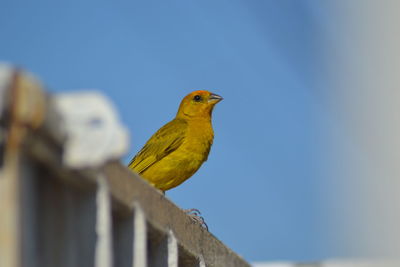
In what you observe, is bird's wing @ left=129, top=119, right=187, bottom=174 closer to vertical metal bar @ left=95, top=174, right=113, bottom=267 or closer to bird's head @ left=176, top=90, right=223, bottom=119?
bird's head @ left=176, top=90, right=223, bottom=119

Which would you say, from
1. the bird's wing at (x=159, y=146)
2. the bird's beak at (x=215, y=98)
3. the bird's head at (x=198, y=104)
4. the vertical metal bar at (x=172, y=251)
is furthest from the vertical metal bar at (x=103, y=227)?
the bird's beak at (x=215, y=98)

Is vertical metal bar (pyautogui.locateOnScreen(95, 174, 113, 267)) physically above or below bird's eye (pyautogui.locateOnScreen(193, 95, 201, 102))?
below

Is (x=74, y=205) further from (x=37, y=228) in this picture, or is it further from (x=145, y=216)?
(x=145, y=216)

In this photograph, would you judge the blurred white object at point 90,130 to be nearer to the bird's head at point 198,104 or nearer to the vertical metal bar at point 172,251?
the vertical metal bar at point 172,251

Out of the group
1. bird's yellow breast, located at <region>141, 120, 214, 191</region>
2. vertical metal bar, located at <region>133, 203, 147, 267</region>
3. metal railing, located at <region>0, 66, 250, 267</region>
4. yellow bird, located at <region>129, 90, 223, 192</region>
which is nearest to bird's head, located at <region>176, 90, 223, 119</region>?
yellow bird, located at <region>129, 90, 223, 192</region>

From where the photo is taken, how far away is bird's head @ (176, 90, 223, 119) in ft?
30.5

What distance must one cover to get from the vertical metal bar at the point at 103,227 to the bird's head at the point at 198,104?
531 cm

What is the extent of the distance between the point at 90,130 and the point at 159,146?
16.9 ft

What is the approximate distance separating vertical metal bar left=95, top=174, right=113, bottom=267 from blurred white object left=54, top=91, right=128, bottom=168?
1.82ft

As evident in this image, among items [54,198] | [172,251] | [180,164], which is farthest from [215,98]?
[54,198]

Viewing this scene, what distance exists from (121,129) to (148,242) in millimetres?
2029

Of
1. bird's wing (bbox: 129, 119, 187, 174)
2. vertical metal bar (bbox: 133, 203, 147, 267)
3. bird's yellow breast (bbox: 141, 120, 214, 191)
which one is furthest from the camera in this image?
bird's wing (bbox: 129, 119, 187, 174)

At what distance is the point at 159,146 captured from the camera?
8406 millimetres

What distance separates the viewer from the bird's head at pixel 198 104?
9305 mm
